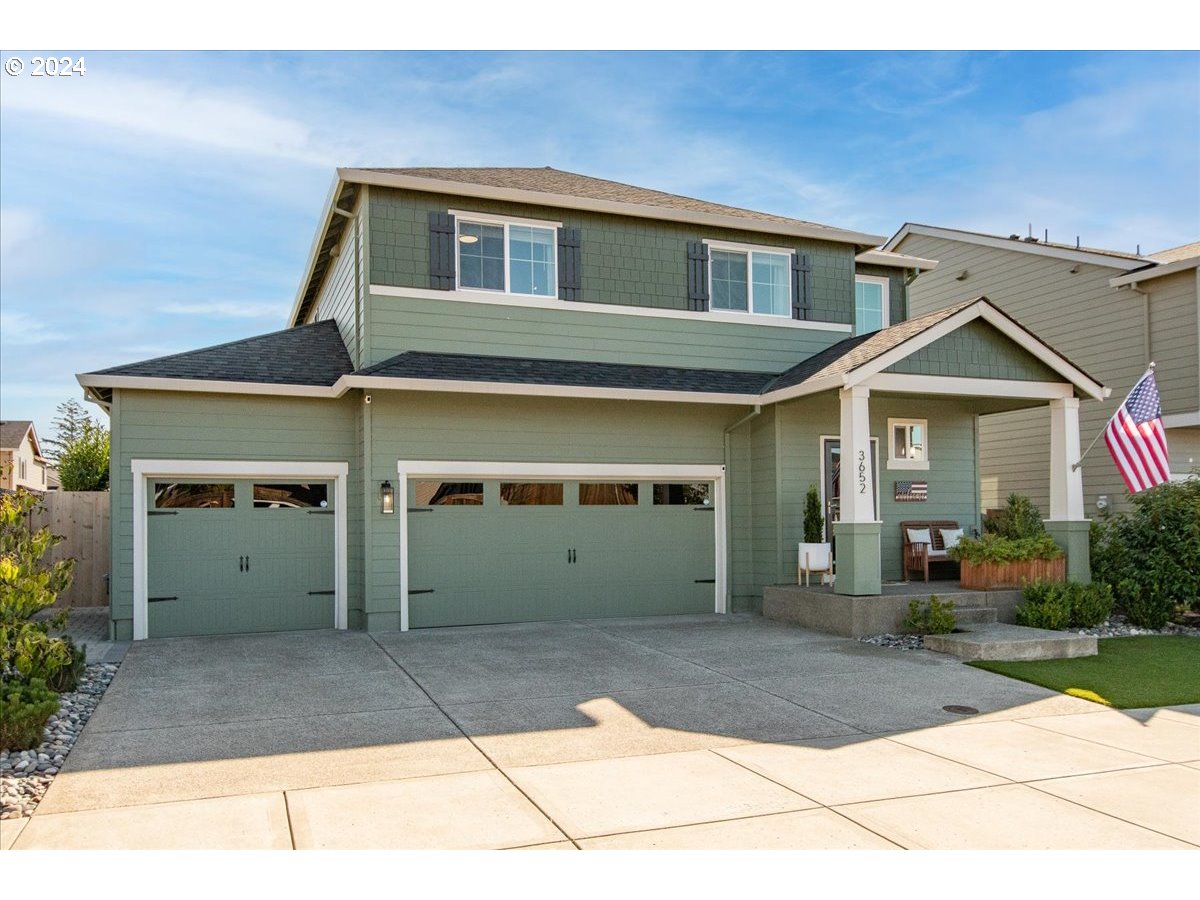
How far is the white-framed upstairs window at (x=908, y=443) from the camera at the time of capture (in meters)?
13.1

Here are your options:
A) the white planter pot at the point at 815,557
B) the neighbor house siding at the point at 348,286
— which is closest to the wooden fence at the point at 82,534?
the neighbor house siding at the point at 348,286

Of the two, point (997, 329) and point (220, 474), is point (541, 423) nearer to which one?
point (220, 474)

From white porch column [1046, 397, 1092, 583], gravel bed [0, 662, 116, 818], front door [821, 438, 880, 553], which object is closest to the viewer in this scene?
gravel bed [0, 662, 116, 818]

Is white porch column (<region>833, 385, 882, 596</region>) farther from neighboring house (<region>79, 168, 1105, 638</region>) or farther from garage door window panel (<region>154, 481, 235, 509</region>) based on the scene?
garage door window panel (<region>154, 481, 235, 509</region>)

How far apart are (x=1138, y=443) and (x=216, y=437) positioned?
10.6 m

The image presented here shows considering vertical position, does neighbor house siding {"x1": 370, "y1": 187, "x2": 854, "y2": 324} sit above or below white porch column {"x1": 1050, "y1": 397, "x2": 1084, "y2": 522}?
above

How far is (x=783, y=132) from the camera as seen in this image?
905 centimetres

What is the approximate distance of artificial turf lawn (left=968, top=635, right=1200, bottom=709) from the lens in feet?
25.5

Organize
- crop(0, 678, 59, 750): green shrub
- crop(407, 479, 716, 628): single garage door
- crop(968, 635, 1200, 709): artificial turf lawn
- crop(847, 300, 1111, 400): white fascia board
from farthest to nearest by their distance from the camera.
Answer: crop(407, 479, 716, 628): single garage door, crop(847, 300, 1111, 400): white fascia board, crop(968, 635, 1200, 709): artificial turf lawn, crop(0, 678, 59, 750): green shrub

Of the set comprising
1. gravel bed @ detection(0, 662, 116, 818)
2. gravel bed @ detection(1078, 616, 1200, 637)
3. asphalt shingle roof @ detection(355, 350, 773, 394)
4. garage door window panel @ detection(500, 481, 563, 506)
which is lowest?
gravel bed @ detection(1078, 616, 1200, 637)

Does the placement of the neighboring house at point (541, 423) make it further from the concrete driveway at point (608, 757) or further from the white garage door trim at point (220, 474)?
the concrete driveway at point (608, 757)

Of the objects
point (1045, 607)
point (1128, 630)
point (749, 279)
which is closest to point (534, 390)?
point (749, 279)

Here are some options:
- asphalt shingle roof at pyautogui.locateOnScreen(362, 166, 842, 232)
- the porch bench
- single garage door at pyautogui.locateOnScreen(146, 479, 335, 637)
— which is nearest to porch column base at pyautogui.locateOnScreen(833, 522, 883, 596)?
the porch bench

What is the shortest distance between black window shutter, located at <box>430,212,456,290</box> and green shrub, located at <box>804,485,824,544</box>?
5.37m
